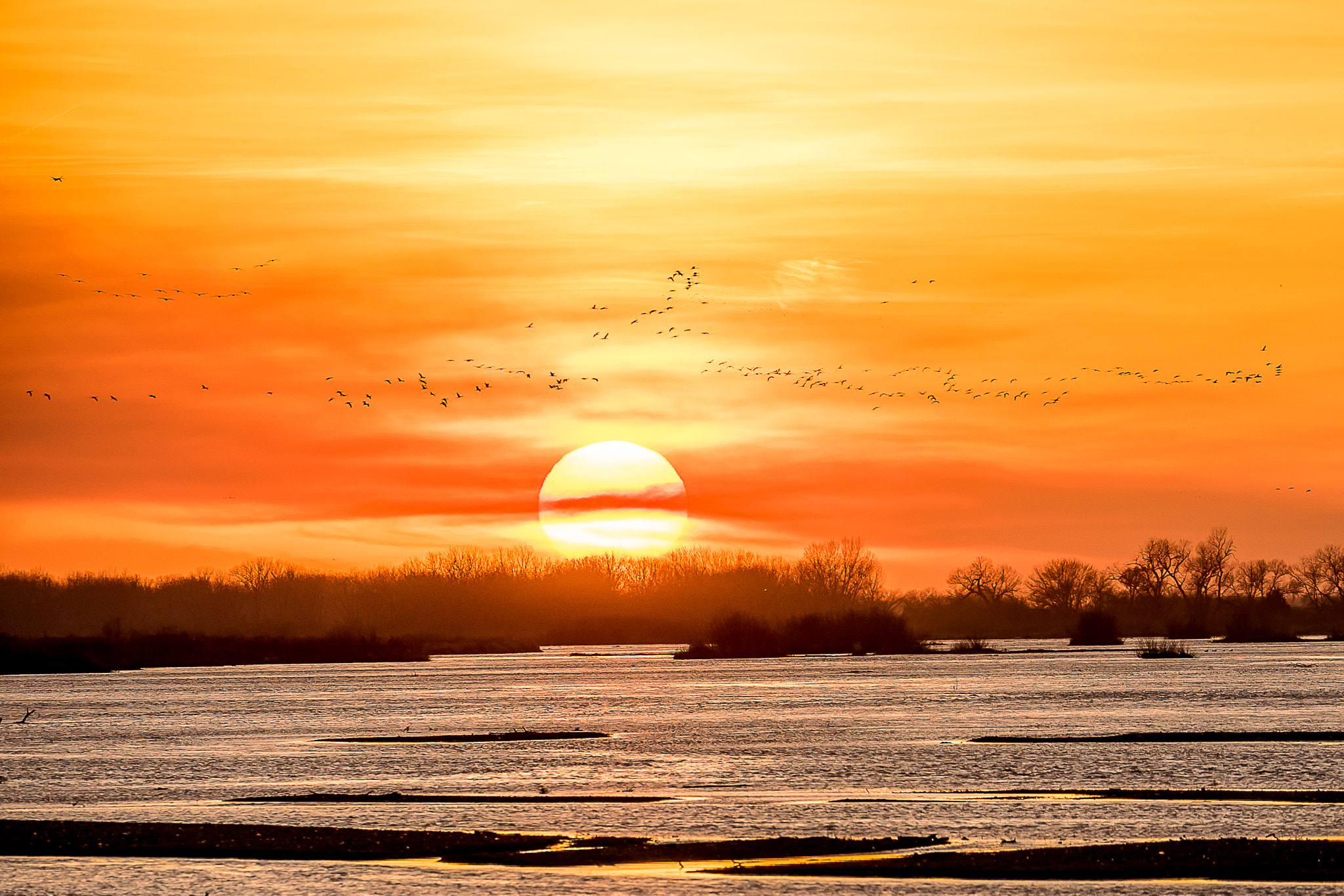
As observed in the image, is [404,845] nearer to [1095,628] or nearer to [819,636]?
[819,636]

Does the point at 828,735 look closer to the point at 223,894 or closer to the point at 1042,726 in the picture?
the point at 1042,726

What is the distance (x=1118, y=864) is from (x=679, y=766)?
Result: 16755 millimetres

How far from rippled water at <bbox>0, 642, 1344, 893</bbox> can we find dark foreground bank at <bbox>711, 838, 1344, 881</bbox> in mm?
646

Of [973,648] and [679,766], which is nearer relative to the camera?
[679,766]

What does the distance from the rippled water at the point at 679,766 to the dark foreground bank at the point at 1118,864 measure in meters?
0.65

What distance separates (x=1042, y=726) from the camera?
46625 mm

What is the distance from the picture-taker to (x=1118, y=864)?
2030cm

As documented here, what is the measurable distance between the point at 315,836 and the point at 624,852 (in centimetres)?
531

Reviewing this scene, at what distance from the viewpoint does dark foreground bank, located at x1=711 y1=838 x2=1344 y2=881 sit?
19.6 metres

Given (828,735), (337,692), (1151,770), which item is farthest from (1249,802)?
(337,692)

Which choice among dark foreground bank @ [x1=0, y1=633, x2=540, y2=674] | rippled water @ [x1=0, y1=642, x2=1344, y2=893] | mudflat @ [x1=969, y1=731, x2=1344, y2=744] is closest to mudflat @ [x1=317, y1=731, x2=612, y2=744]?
rippled water @ [x1=0, y1=642, x2=1344, y2=893]

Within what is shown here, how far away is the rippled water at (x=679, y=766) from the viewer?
20.9m

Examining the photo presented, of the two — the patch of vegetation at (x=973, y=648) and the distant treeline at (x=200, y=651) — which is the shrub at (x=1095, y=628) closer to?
the patch of vegetation at (x=973, y=648)

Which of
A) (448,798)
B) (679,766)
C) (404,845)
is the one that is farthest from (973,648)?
(404,845)
